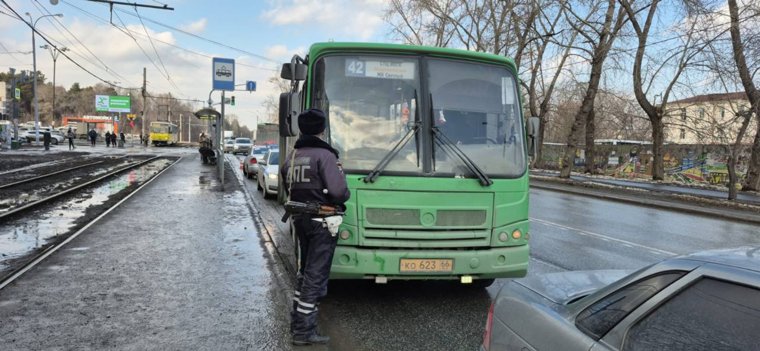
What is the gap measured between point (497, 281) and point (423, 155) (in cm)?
237

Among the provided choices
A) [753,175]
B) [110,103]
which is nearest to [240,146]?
[110,103]

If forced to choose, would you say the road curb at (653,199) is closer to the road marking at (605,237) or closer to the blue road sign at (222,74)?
the road marking at (605,237)

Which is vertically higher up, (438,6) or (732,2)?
(438,6)

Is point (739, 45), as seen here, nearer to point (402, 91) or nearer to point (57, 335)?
point (402, 91)

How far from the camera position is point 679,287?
1.92m

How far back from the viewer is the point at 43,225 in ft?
29.0

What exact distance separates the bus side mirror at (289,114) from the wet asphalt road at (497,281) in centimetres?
183

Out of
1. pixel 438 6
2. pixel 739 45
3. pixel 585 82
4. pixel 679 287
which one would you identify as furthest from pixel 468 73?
pixel 438 6

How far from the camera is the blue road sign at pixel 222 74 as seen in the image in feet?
50.8

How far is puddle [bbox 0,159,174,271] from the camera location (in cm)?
709

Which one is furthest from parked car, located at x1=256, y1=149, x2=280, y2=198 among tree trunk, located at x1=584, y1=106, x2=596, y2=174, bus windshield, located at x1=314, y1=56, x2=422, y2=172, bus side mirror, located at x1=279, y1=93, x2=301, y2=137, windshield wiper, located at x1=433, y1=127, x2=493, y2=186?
tree trunk, located at x1=584, y1=106, x2=596, y2=174

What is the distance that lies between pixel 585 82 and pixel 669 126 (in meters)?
5.59

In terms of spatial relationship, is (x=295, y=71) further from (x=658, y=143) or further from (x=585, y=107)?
(x=658, y=143)

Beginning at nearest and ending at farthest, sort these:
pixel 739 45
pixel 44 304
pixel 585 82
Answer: pixel 44 304
pixel 739 45
pixel 585 82
